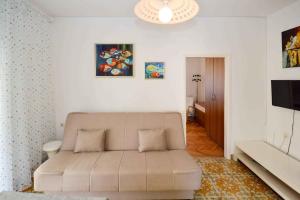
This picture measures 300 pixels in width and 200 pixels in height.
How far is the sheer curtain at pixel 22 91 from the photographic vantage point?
95.7 inches

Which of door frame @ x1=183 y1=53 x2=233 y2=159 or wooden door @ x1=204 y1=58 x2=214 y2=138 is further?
wooden door @ x1=204 y1=58 x2=214 y2=138

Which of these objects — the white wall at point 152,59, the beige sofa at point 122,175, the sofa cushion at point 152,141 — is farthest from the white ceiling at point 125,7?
the beige sofa at point 122,175

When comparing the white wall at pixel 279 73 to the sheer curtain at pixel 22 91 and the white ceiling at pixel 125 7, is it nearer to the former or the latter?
the white ceiling at pixel 125 7

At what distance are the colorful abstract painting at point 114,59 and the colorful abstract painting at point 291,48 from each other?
2403mm

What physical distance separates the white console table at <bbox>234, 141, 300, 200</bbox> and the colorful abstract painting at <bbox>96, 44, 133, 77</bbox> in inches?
93.8

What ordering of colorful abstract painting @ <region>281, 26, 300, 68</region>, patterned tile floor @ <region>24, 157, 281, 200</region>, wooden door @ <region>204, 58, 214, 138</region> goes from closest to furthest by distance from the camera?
patterned tile floor @ <region>24, 157, 281, 200</region> → colorful abstract painting @ <region>281, 26, 300, 68</region> → wooden door @ <region>204, 58, 214, 138</region>

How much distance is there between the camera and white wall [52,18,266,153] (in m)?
3.43

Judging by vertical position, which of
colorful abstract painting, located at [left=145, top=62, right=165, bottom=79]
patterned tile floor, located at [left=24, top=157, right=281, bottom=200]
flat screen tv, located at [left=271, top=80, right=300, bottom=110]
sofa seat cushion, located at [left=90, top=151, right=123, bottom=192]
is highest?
colorful abstract painting, located at [left=145, top=62, right=165, bottom=79]

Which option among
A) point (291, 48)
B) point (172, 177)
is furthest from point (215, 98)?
point (172, 177)

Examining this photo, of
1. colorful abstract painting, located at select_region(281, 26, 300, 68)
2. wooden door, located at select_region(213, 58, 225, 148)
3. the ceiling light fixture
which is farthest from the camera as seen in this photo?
wooden door, located at select_region(213, 58, 225, 148)

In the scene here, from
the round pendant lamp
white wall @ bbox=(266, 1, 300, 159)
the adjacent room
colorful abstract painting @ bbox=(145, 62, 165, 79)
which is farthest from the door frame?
the round pendant lamp

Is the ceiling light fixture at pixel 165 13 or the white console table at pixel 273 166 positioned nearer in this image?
the ceiling light fixture at pixel 165 13

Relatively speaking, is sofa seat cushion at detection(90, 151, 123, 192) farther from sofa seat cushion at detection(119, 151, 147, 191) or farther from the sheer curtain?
the sheer curtain

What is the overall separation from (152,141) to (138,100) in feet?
3.11
